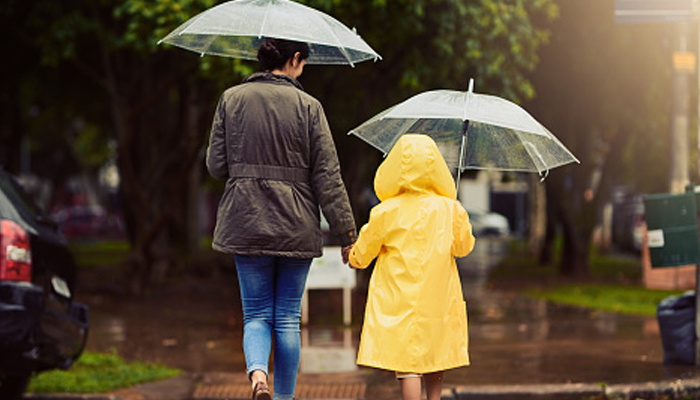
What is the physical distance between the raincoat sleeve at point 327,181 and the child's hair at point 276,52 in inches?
12.1

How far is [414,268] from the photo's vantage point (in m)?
4.89

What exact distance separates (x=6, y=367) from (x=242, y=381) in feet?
6.66

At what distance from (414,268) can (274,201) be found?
2.44 ft

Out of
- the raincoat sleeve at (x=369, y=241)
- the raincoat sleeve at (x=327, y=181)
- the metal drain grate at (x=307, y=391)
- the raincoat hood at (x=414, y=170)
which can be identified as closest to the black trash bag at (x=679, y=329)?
the metal drain grate at (x=307, y=391)

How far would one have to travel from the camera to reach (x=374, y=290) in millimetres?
4992

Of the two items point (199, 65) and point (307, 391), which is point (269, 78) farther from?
point (199, 65)

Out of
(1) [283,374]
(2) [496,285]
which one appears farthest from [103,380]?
(2) [496,285]

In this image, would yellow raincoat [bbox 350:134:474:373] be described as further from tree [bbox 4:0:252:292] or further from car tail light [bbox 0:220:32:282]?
tree [bbox 4:0:252:292]

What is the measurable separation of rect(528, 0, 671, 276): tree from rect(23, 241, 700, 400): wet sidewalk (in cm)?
556

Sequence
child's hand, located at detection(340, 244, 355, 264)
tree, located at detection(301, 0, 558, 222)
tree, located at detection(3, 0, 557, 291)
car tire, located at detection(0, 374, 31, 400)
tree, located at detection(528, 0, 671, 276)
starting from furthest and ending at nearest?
tree, located at detection(528, 0, 671, 276), tree, located at detection(3, 0, 557, 291), tree, located at detection(301, 0, 558, 222), car tire, located at detection(0, 374, 31, 400), child's hand, located at detection(340, 244, 355, 264)

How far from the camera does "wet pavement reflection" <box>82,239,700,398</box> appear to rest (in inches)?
305

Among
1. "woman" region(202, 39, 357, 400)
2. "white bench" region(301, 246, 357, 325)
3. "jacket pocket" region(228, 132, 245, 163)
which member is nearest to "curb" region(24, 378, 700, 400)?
"woman" region(202, 39, 357, 400)

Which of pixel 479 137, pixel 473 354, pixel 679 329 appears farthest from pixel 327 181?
pixel 473 354

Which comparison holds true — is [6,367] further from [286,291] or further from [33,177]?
[33,177]
